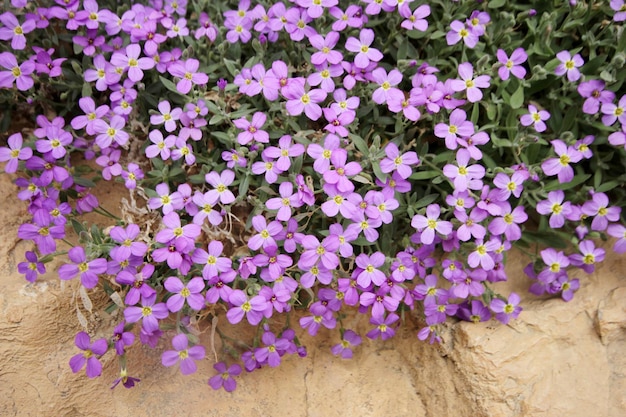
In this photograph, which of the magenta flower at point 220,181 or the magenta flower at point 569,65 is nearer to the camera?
the magenta flower at point 220,181

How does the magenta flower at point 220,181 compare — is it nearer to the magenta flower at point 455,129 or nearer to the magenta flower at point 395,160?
the magenta flower at point 395,160

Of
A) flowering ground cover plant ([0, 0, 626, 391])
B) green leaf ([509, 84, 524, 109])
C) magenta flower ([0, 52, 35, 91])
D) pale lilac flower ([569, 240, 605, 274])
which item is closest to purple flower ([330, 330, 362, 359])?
flowering ground cover plant ([0, 0, 626, 391])

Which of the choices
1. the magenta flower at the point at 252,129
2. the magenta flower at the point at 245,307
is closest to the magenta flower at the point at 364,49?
the magenta flower at the point at 252,129

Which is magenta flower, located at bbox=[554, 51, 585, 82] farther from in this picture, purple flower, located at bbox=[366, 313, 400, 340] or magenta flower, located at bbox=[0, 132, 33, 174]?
magenta flower, located at bbox=[0, 132, 33, 174]

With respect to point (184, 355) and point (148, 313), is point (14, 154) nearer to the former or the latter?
point (148, 313)

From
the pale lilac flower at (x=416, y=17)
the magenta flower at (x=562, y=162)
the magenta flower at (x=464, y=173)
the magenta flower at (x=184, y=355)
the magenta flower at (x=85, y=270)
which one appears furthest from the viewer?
the pale lilac flower at (x=416, y=17)

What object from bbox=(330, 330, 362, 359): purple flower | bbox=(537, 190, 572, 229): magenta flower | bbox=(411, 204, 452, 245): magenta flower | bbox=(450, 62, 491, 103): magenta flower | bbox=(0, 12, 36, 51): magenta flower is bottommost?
bbox=(330, 330, 362, 359): purple flower

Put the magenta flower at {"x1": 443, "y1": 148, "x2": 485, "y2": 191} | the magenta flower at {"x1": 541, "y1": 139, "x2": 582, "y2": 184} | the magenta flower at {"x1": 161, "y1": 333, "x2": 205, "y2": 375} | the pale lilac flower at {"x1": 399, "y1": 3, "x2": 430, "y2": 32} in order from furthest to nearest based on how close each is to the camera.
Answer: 1. the pale lilac flower at {"x1": 399, "y1": 3, "x2": 430, "y2": 32}
2. the magenta flower at {"x1": 541, "y1": 139, "x2": 582, "y2": 184}
3. the magenta flower at {"x1": 443, "y1": 148, "x2": 485, "y2": 191}
4. the magenta flower at {"x1": 161, "y1": 333, "x2": 205, "y2": 375}
